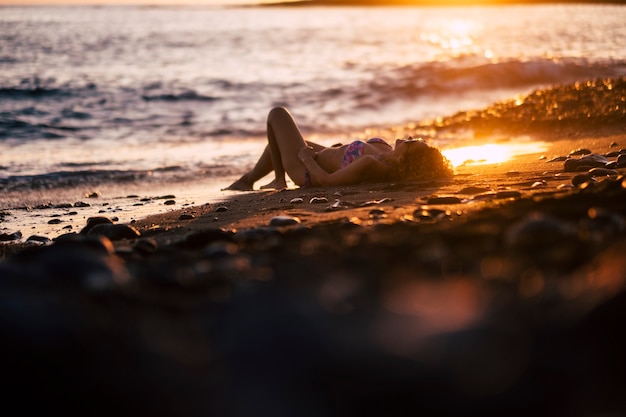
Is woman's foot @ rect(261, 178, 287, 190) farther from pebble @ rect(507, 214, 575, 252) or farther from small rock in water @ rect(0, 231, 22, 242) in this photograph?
pebble @ rect(507, 214, 575, 252)

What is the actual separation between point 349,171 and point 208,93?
14.1 metres

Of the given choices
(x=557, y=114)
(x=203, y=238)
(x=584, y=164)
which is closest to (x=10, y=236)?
(x=203, y=238)

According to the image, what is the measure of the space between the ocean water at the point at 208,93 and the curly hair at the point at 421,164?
10.2 feet

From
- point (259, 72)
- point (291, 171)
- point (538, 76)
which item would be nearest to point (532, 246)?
point (291, 171)

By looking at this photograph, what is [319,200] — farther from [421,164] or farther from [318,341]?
[318,341]

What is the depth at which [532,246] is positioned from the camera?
123 inches

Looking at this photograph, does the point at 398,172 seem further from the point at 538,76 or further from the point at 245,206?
the point at 538,76

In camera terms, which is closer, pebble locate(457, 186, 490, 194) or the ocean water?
pebble locate(457, 186, 490, 194)

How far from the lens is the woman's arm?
7184 millimetres

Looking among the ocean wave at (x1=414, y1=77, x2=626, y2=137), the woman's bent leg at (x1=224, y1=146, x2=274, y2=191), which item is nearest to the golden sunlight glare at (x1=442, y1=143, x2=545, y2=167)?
the ocean wave at (x1=414, y1=77, x2=626, y2=137)

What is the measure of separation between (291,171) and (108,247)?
15.6 feet

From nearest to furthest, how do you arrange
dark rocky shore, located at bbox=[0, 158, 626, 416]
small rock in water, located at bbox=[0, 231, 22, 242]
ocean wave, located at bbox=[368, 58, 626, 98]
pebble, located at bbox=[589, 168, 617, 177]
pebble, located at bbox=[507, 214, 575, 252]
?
1. dark rocky shore, located at bbox=[0, 158, 626, 416]
2. pebble, located at bbox=[507, 214, 575, 252]
3. pebble, located at bbox=[589, 168, 617, 177]
4. small rock in water, located at bbox=[0, 231, 22, 242]
5. ocean wave, located at bbox=[368, 58, 626, 98]

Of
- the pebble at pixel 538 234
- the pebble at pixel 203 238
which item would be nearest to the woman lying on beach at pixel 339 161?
the pebble at pixel 203 238

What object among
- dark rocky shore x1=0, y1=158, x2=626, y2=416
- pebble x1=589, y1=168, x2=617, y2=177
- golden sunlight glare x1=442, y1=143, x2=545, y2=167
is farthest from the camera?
golden sunlight glare x1=442, y1=143, x2=545, y2=167
